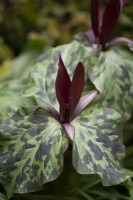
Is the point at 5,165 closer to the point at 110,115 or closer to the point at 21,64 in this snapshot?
the point at 110,115

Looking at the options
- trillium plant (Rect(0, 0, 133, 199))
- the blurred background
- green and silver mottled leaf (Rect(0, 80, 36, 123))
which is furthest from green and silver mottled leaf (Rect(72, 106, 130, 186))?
the blurred background

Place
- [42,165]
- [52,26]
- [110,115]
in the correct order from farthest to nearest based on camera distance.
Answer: [52,26], [110,115], [42,165]

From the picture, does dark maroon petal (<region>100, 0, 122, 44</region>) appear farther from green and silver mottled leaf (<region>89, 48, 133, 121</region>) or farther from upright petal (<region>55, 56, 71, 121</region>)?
upright petal (<region>55, 56, 71, 121</region>)

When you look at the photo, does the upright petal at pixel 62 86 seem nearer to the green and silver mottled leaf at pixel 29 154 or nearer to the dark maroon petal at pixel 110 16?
the green and silver mottled leaf at pixel 29 154

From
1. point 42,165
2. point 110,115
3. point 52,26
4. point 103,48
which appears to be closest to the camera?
point 42,165

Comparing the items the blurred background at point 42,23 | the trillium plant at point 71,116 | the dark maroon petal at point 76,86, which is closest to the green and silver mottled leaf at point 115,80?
the trillium plant at point 71,116

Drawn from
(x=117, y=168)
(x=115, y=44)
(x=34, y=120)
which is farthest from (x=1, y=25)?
(x=117, y=168)

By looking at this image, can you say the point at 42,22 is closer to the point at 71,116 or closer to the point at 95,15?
the point at 95,15

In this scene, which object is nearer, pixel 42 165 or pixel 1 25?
pixel 42 165
